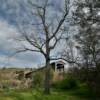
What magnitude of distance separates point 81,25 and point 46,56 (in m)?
10.5

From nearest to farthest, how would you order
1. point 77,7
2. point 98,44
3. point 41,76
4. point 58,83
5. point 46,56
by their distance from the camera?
point 77,7, point 98,44, point 46,56, point 41,76, point 58,83

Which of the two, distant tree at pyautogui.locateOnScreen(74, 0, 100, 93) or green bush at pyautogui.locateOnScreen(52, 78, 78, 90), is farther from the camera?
green bush at pyautogui.locateOnScreen(52, 78, 78, 90)


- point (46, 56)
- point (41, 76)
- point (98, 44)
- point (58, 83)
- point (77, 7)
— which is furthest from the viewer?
point (58, 83)

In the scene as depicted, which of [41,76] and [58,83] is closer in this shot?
[41,76]

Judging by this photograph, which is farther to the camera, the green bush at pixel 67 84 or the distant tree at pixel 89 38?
the green bush at pixel 67 84

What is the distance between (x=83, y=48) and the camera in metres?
42.4

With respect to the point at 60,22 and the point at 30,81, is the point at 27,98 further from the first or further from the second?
the point at 30,81

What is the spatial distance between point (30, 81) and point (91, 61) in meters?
12.6

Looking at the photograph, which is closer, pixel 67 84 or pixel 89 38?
pixel 89 38

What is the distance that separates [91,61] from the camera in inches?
1588

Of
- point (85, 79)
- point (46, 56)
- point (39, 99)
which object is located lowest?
point (39, 99)

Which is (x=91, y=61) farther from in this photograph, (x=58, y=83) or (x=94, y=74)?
(x=58, y=83)

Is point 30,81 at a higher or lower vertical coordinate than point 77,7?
lower

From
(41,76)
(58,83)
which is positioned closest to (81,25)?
(41,76)
